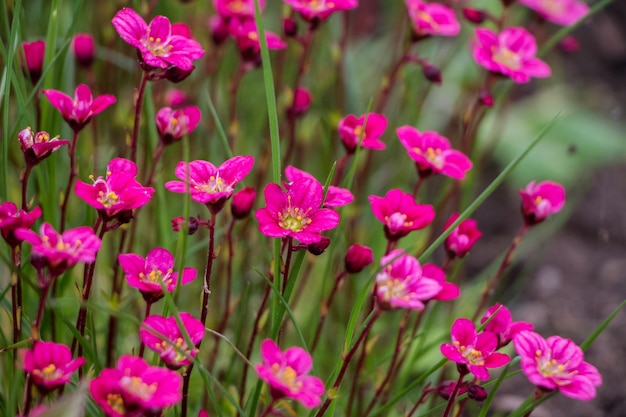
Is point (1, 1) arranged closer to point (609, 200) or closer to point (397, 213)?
point (397, 213)

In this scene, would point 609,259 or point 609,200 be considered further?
point 609,200

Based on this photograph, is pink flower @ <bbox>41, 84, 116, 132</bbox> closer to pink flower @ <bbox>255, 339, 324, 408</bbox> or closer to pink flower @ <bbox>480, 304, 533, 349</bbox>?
pink flower @ <bbox>255, 339, 324, 408</bbox>

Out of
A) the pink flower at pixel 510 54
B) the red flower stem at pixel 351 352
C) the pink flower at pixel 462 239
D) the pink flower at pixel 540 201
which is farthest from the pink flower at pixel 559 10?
the red flower stem at pixel 351 352

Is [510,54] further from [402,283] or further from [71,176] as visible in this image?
[71,176]

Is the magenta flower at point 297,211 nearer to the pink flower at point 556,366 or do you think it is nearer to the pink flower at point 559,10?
the pink flower at point 556,366

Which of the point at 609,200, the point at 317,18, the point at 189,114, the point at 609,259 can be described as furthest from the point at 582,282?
the point at 189,114

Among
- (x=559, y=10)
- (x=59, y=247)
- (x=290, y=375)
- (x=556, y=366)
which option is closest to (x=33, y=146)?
(x=59, y=247)
